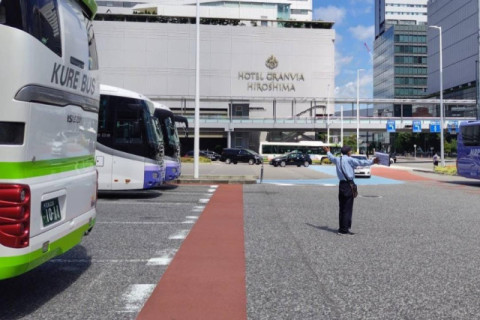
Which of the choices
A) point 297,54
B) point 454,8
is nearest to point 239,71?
point 297,54

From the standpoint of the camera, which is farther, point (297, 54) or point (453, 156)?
point (297, 54)

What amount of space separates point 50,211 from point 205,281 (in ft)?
7.21

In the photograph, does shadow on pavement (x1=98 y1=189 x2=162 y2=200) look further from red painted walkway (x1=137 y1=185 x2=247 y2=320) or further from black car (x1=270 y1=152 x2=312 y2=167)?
black car (x1=270 y1=152 x2=312 y2=167)

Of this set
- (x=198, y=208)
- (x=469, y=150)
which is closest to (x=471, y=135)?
(x=469, y=150)

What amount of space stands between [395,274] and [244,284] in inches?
80.6

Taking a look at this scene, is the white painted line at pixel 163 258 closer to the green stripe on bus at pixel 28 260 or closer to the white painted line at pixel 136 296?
the white painted line at pixel 136 296

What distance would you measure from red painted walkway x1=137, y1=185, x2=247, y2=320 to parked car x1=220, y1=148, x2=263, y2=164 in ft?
138

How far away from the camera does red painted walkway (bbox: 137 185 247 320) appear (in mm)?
4500

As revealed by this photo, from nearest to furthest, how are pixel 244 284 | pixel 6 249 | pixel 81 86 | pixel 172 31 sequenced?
pixel 6 249 < pixel 81 86 < pixel 244 284 < pixel 172 31

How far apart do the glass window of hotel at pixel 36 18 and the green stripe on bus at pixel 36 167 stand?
3.59 feet

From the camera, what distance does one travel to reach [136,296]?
16.3ft

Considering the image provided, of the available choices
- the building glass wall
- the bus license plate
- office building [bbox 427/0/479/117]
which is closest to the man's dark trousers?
the bus license plate

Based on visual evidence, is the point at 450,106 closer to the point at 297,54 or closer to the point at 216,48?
the point at 297,54

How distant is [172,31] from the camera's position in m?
90.1
